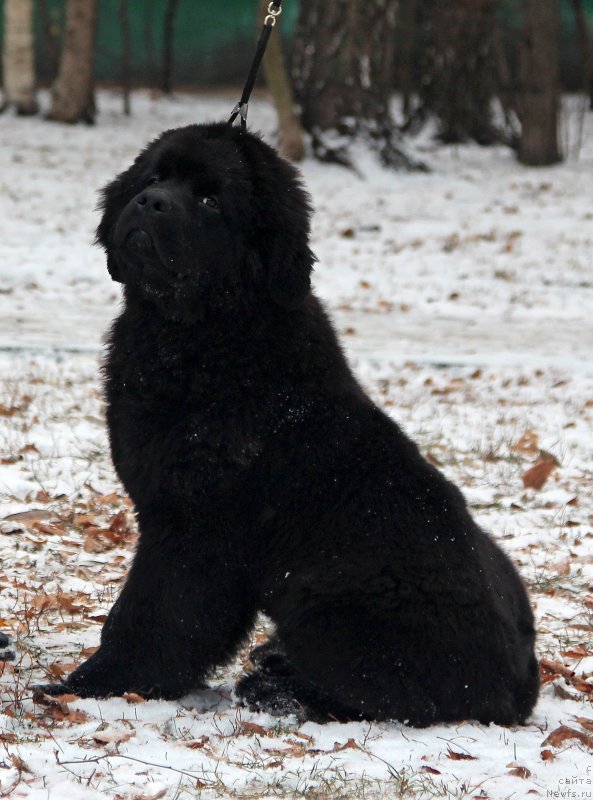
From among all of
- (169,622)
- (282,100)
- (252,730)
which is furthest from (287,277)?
(282,100)

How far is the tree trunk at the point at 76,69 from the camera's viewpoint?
21281 millimetres

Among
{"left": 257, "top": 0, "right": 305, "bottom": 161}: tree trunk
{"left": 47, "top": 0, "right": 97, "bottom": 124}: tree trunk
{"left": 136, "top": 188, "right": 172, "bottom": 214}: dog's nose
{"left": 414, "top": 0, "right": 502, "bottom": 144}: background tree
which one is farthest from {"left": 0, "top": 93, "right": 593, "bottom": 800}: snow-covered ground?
{"left": 414, "top": 0, "right": 502, "bottom": 144}: background tree

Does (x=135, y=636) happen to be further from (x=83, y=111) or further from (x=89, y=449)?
(x=83, y=111)

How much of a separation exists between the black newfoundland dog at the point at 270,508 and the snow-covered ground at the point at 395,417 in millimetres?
177

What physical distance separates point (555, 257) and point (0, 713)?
13.0m

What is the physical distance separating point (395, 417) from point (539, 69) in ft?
44.8

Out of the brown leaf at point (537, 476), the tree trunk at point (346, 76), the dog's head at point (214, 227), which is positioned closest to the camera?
the dog's head at point (214, 227)

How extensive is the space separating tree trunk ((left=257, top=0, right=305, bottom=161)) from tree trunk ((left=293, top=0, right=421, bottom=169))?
41cm

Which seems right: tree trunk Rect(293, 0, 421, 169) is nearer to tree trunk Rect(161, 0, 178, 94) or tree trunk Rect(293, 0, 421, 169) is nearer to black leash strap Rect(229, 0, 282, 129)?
tree trunk Rect(161, 0, 178, 94)

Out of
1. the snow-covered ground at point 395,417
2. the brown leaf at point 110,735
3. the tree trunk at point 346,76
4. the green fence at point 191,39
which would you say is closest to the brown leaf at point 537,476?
the snow-covered ground at point 395,417

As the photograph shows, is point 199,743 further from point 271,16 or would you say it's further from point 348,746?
point 271,16

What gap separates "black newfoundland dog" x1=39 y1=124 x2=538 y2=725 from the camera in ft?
11.0

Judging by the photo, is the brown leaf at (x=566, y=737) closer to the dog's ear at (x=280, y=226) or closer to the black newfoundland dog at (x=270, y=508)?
the black newfoundland dog at (x=270, y=508)

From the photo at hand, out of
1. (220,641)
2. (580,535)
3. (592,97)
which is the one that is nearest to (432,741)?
(220,641)
